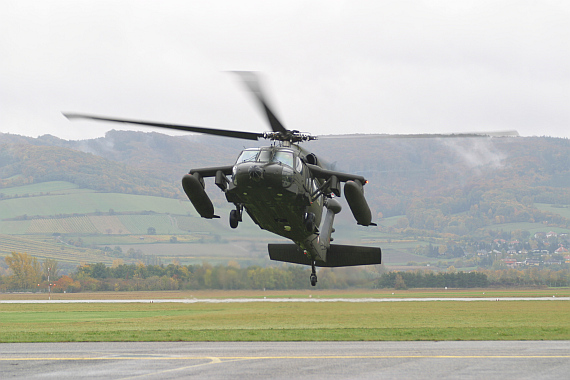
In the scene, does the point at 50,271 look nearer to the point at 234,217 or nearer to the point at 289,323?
the point at 289,323

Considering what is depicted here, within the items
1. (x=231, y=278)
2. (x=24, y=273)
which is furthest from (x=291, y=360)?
(x=24, y=273)

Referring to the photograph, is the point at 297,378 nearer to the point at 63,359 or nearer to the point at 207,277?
the point at 63,359

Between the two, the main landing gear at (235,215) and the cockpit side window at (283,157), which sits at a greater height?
the cockpit side window at (283,157)

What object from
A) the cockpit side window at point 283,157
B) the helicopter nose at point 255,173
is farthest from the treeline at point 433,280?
the helicopter nose at point 255,173

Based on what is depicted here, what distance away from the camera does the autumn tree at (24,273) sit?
13112cm

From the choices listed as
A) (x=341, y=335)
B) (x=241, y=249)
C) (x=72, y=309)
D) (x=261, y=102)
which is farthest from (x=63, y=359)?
(x=72, y=309)

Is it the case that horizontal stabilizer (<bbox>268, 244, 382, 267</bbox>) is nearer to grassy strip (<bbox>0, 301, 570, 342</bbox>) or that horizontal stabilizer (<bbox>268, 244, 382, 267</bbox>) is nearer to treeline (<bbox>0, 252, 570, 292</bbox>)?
grassy strip (<bbox>0, 301, 570, 342</bbox>)

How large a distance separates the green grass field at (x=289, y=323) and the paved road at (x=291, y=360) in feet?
12.8

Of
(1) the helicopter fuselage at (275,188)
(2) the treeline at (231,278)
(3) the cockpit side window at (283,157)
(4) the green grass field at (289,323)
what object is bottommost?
(4) the green grass field at (289,323)

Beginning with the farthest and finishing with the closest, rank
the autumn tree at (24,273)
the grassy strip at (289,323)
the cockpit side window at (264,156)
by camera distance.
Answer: the autumn tree at (24,273) < the grassy strip at (289,323) < the cockpit side window at (264,156)

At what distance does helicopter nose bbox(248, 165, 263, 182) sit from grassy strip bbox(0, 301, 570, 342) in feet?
36.0

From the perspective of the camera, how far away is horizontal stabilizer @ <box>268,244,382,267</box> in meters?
32.9

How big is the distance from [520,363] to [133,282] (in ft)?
293

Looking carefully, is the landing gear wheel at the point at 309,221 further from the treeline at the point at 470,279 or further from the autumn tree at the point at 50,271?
the autumn tree at the point at 50,271
